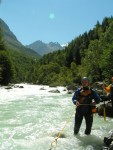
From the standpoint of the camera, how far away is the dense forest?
71300mm

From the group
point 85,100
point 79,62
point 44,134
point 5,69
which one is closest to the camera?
point 85,100

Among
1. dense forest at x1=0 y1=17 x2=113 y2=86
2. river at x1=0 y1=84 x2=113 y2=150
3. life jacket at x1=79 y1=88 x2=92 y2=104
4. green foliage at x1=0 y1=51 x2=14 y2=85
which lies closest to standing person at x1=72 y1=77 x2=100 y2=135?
life jacket at x1=79 y1=88 x2=92 y2=104

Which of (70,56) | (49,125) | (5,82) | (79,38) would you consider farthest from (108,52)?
(79,38)

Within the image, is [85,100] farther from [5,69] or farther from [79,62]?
[79,62]

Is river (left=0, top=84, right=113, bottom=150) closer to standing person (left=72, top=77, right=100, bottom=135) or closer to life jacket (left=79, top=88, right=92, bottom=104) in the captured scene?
standing person (left=72, top=77, right=100, bottom=135)

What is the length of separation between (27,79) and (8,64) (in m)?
116

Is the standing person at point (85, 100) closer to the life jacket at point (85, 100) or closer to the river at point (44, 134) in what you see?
the life jacket at point (85, 100)

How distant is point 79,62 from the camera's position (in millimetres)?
141500

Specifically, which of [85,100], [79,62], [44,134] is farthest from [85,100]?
[79,62]

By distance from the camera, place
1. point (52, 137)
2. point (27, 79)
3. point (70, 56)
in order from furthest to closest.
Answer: point (27, 79) → point (70, 56) → point (52, 137)

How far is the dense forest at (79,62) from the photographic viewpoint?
234ft

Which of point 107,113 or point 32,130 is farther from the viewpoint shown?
point 107,113

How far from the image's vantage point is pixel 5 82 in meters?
76.2

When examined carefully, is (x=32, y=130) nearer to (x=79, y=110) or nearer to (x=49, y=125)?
(x=49, y=125)
